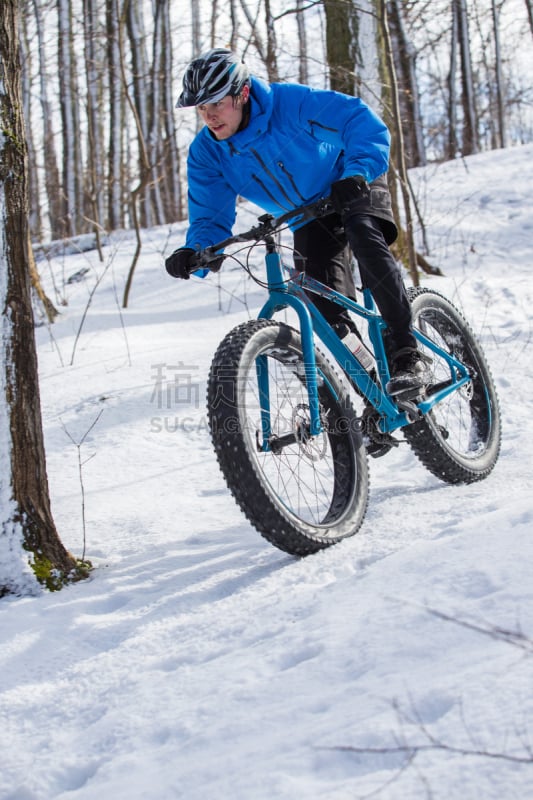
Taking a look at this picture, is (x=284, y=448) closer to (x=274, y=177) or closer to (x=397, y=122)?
(x=274, y=177)

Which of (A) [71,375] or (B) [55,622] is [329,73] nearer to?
(A) [71,375]

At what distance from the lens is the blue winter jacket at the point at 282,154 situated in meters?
2.61

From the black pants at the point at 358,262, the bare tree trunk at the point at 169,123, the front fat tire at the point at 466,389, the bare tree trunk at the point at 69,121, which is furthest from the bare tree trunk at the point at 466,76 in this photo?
the black pants at the point at 358,262

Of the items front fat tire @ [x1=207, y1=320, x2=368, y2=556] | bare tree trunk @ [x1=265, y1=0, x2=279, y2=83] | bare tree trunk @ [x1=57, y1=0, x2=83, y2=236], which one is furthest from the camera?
bare tree trunk @ [x1=57, y1=0, x2=83, y2=236]

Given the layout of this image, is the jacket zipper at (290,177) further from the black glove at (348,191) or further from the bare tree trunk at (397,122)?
the bare tree trunk at (397,122)

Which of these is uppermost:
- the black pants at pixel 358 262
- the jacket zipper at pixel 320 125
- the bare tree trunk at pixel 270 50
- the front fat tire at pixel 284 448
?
the bare tree trunk at pixel 270 50

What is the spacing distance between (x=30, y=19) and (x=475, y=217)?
15.5 m

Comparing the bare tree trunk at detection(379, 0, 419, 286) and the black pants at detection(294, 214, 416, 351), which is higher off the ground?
the bare tree trunk at detection(379, 0, 419, 286)

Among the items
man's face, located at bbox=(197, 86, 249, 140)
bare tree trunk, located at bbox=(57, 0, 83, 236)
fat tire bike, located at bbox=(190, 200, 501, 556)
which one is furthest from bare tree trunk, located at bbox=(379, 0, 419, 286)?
bare tree trunk, located at bbox=(57, 0, 83, 236)

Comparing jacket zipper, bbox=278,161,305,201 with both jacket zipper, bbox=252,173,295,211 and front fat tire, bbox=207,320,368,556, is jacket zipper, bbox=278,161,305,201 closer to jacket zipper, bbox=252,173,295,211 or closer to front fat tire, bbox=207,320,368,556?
jacket zipper, bbox=252,173,295,211

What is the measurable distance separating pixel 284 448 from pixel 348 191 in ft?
3.14

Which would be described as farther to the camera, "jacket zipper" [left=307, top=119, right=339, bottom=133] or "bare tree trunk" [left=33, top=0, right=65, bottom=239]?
"bare tree trunk" [left=33, top=0, right=65, bottom=239]

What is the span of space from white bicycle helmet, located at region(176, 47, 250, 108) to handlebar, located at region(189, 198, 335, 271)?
460 mm

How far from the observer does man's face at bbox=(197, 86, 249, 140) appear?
2562 mm
